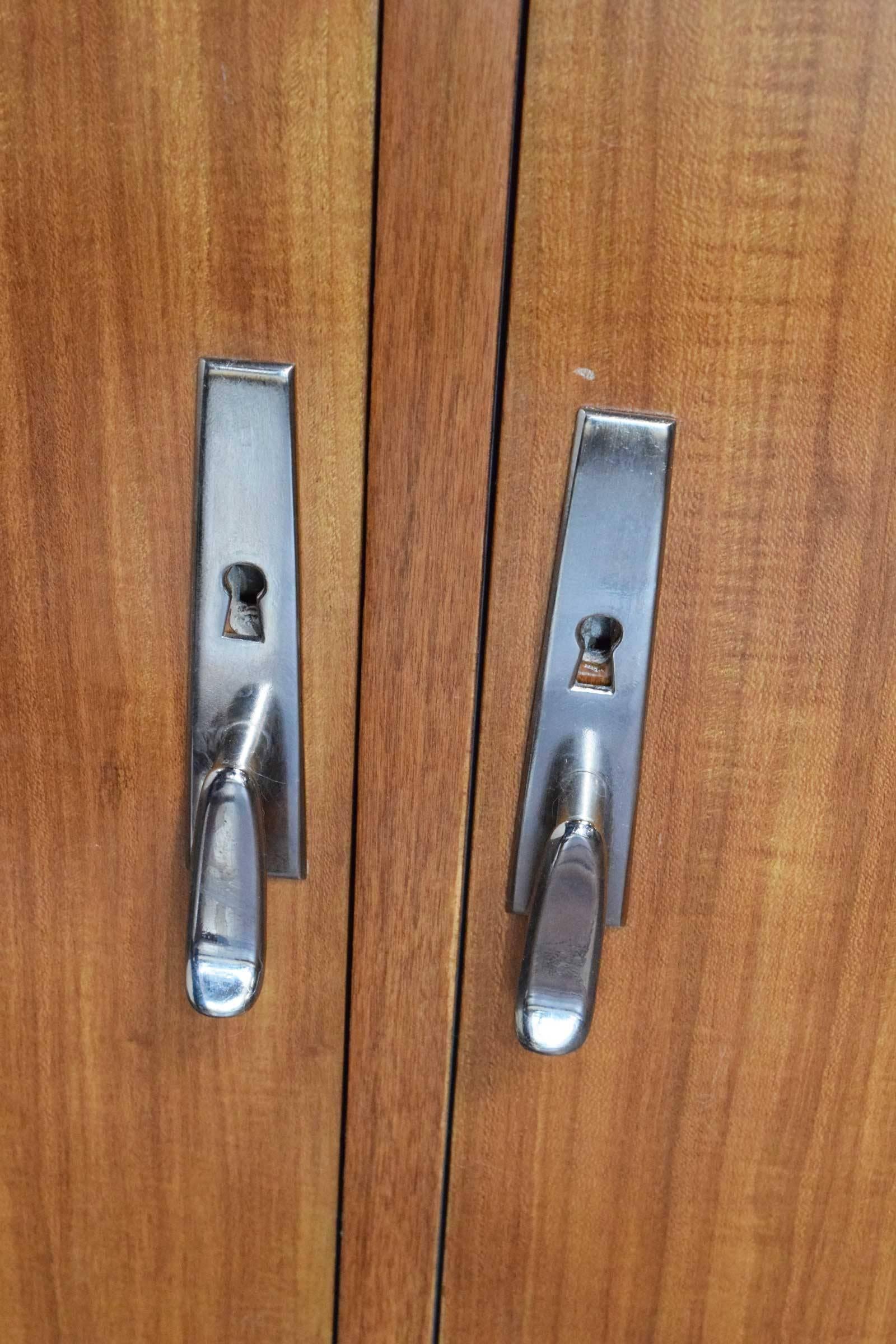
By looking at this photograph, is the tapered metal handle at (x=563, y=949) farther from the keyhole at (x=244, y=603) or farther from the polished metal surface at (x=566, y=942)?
the keyhole at (x=244, y=603)

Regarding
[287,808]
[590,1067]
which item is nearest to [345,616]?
[287,808]

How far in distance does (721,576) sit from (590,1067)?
0.16 meters

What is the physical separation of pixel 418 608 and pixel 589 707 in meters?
0.05

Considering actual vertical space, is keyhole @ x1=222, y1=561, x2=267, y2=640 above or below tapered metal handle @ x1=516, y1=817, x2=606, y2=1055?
above

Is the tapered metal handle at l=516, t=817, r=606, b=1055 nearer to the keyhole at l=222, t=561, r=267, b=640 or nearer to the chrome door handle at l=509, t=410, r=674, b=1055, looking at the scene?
the chrome door handle at l=509, t=410, r=674, b=1055

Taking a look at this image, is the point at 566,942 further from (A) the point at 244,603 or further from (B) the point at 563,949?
(A) the point at 244,603

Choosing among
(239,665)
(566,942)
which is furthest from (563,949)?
(239,665)

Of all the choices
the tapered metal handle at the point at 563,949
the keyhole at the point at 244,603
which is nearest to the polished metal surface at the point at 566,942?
the tapered metal handle at the point at 563,949

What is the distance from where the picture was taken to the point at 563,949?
13.3 inches

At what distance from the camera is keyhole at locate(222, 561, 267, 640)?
351 mm

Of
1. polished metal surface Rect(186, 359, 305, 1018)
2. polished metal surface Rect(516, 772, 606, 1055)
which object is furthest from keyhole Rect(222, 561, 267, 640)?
polished metal surface Rect(516, 772, 606, 1055)

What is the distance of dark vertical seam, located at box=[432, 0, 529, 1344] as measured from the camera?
299mm

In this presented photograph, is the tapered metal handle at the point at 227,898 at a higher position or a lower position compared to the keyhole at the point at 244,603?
lower

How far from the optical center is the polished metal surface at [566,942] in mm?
336
